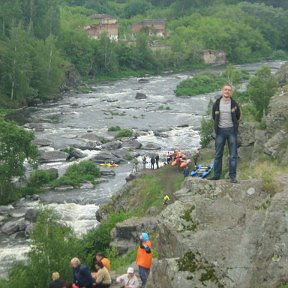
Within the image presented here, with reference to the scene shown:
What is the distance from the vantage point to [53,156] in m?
57.7

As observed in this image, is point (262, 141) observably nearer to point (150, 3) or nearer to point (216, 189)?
point (216, 189)

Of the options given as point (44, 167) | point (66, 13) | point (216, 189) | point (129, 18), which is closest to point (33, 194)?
point (44, 167)

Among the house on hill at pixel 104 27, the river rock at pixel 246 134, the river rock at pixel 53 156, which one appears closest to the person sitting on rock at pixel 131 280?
the river rock at pixel 246 134

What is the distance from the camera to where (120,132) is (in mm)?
67438

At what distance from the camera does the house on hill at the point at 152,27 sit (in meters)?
160

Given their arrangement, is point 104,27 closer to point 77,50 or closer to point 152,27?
point 152,27

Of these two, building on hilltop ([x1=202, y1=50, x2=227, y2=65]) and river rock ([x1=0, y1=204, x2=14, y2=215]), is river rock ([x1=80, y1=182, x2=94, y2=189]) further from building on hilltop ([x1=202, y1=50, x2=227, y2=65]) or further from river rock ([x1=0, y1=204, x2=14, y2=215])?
building on hilltop ([x1=202, y1=50, x2=227, y2=65])

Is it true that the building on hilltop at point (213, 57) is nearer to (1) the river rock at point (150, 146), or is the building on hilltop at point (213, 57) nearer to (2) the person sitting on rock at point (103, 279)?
(1) the river rock at point (150, 146)

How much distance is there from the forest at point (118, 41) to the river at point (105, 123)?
5.64 metres

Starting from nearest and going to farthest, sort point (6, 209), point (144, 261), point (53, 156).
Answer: point (144, 261), point (6, 209), point (53, 156)

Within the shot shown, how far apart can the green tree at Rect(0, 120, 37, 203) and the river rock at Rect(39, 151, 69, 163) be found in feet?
29.9

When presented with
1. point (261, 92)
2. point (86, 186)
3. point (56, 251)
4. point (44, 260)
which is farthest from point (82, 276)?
point (261, 92)

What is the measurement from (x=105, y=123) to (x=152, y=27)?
3538 inches

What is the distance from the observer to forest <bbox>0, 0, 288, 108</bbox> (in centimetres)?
8975
